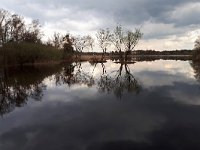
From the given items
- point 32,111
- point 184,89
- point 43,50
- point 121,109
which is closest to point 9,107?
point 32,111

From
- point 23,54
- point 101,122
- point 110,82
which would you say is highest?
point 23,54

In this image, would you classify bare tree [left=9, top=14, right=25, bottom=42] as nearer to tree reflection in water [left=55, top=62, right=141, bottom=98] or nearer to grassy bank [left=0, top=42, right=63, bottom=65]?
grassy bank [left=0, top=42, right=63, bottom=65]

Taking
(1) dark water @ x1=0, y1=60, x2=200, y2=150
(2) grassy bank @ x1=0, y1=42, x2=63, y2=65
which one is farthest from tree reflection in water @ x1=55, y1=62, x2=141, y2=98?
(2) grassy bank @ x1=0, y1=42, x2=63, y2=65

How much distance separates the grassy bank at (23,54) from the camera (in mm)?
65062

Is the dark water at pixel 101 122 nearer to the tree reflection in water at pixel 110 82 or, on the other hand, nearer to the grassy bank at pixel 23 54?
the tree reflection in water at pixel 110 82

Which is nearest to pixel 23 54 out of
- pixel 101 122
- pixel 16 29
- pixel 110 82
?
pixel 16 29

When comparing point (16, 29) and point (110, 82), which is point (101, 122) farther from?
point (16, 29)

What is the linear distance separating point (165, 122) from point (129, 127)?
1.98 m

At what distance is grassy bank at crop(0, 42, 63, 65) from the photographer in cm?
6506

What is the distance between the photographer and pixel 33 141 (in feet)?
39.3

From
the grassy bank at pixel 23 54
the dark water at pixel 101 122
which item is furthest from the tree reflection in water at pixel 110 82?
the grassy bank at pixel 23 54

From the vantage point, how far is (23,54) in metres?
69.9

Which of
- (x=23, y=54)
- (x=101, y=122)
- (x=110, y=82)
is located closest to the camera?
(x=101, y=122)

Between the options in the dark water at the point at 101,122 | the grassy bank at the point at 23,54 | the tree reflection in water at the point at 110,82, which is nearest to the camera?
the dark water at the point at 101,122
